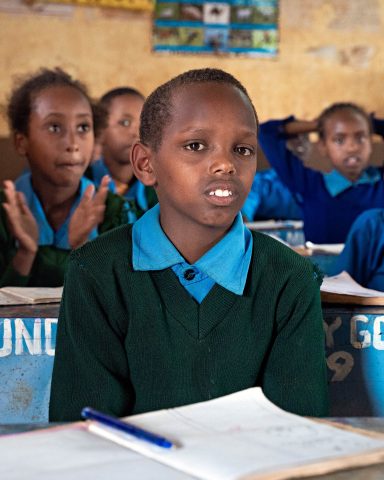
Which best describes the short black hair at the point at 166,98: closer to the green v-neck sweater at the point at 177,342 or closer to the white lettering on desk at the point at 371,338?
the green v-neck sweater at the point at 177,342

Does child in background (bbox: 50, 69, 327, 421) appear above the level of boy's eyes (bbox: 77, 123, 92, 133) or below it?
below

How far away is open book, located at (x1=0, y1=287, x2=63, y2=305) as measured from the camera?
133 cm

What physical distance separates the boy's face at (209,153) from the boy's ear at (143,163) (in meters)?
0.05

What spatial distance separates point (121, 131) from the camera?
3.26 m

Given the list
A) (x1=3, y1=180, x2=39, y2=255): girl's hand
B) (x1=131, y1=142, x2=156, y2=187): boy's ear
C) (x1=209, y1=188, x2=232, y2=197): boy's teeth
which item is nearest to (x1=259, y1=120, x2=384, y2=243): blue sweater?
(x1=3, y1=180, x2=39, y2=255): girl's hand

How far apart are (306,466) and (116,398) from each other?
0.38m

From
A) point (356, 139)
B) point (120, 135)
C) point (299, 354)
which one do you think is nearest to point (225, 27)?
point (356, 139)

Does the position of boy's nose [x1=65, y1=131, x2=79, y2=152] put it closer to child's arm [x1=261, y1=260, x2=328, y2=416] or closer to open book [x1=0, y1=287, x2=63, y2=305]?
open book [x1=0, y1=287, x2=63, y2=305]

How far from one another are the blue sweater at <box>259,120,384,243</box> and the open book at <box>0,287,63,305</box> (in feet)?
6.30

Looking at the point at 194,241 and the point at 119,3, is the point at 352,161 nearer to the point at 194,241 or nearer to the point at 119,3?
the point at 119,3

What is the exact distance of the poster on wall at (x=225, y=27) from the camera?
14.5 feet

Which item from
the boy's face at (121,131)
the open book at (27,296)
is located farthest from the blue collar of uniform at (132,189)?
the open book at (27,296)

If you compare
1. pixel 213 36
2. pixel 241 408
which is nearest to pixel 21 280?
pixel 241 408

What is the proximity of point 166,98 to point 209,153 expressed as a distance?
0.11m
